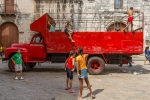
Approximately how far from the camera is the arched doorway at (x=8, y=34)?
25156 mm

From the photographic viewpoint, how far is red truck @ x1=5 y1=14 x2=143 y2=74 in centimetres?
1258

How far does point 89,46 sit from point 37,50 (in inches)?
119

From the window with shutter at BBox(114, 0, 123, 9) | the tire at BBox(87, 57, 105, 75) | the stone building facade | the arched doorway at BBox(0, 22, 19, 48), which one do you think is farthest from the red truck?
the arched doorway at BBox(0, 22, 19, 48)

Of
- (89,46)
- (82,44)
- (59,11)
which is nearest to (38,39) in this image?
(82,44)

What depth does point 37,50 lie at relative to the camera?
44.0 feet

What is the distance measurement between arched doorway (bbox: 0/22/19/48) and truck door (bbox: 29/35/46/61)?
12.4 m

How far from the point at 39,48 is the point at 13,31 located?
12.8m

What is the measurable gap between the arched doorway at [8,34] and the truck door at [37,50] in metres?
12.4

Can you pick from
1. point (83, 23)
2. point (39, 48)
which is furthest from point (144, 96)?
point (83, 23)

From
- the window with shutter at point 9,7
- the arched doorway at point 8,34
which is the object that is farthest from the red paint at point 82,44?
the window with shutter at point 9,7

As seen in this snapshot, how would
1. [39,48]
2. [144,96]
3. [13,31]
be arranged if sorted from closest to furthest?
[144,96]
[39,48]
[13,31]

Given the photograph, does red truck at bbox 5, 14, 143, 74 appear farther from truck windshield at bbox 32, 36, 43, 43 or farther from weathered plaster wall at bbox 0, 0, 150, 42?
weathered plaster wall at bbox 0, 0, 150, 42

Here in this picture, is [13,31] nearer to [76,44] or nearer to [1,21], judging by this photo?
[1,21]

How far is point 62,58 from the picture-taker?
13312 millimetres
